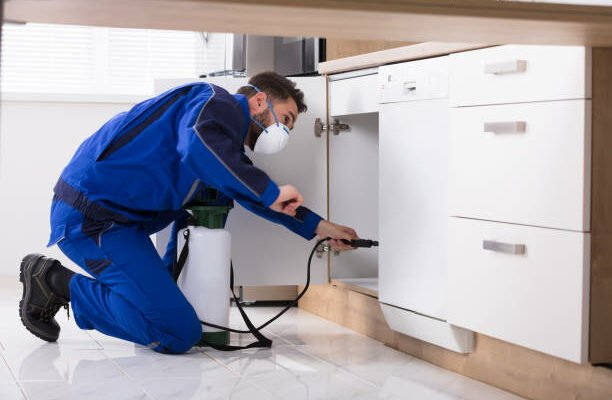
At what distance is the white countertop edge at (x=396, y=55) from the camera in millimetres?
2205

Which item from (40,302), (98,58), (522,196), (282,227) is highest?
(98,58)

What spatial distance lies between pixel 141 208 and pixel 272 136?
0.41m

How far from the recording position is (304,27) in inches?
63.2

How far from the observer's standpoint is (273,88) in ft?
8.50

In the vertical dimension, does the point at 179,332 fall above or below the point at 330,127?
below

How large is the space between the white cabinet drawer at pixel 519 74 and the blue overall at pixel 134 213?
604 millimetres

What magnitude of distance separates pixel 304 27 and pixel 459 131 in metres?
0.67

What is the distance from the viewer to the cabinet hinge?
279cm

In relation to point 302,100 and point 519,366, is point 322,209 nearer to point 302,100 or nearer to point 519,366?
point 302,100

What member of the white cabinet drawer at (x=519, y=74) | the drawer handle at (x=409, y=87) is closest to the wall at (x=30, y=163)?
the drawer handle at (x=409, y=87)

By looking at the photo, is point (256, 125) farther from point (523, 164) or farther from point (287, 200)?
point (523, 164)

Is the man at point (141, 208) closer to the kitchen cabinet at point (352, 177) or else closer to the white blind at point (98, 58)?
the kitchen cabinet at point (352, 177)

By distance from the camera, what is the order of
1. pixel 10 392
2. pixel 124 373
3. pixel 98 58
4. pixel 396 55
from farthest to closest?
pixel 98 58 → pixel 396 55 → pixel 124 373 → pixel 10 392

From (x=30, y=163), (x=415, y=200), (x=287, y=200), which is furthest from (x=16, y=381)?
(x=30, y=163)
